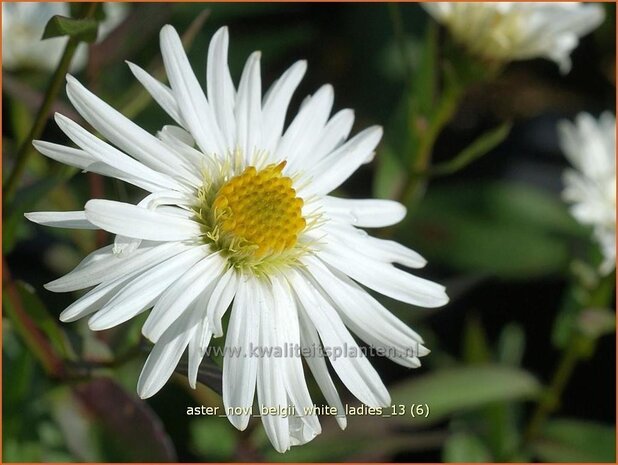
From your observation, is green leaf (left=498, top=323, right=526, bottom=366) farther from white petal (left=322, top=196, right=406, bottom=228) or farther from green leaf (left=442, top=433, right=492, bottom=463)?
white petal (left=322, top=196, right=406, bottom=228)

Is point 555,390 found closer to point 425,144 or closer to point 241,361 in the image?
point 425,144

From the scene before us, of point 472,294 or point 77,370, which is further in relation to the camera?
point 472,294

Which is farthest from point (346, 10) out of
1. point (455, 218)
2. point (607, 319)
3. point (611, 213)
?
point (607, 319)

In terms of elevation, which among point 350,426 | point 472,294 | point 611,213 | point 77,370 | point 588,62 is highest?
point 588,62

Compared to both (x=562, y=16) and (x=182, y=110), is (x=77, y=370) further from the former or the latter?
(x=562, y=16)

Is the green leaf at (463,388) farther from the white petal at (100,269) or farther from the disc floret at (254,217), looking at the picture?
the white petal at (100,269)

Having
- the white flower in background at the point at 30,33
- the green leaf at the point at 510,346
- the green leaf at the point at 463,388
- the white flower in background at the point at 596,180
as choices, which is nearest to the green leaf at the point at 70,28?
the white flower in background at the point at 30,33

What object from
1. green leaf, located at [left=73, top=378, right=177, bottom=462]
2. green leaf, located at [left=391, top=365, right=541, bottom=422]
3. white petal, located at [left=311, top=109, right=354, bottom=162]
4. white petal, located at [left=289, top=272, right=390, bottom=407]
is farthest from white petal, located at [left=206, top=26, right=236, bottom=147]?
green leaf, located at [left=391, top=365, right=541, bottom=422]
